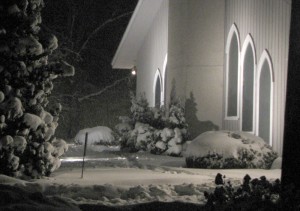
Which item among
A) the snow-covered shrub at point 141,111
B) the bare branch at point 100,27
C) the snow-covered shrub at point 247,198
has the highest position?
the bare branch at point 100,27

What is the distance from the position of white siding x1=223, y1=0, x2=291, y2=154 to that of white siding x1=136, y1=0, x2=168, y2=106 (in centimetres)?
646

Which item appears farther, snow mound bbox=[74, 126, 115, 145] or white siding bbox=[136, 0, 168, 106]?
snow mound bbox=[74, 126, 115, 145]

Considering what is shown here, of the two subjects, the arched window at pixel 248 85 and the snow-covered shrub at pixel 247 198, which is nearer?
the snow-covered shrub at pixel 247 198

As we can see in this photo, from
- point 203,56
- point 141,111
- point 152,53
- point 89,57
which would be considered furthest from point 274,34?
point 89,57

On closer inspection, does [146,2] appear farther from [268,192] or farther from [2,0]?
[268,192]

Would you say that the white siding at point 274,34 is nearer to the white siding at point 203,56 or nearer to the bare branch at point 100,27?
the white siding at point 203,56

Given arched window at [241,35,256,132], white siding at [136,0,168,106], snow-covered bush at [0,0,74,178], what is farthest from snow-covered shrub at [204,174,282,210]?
white siding at [136,0,168,106]

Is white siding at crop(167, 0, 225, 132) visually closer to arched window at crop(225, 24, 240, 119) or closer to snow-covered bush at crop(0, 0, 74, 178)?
arched window at crop(225, 24, 240, 119)

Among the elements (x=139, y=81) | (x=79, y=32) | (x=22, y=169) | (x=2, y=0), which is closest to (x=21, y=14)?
(x=2, y=0)

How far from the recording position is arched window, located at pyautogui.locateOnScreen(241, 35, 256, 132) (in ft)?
60.2

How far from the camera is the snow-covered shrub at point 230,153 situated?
15.0 meters

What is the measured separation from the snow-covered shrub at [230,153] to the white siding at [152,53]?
10.1 m

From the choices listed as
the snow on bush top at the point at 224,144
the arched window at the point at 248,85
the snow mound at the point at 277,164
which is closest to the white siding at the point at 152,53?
the arched window at the point at 248,85

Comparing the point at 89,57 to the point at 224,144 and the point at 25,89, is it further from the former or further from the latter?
the point at 25,89
